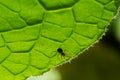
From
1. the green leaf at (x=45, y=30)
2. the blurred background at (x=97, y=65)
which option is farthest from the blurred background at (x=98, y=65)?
the green leaf at (x=45, y=30)

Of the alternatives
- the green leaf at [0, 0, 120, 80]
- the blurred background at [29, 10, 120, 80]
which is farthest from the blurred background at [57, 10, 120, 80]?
the green leaf at [0, 0, 120, 80]

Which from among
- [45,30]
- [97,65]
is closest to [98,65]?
[97,65]

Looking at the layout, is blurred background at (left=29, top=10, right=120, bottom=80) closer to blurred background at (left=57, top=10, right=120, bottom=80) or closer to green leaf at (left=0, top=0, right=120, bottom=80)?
blurred background at (left=57, top=10, right=120, bottom=80)

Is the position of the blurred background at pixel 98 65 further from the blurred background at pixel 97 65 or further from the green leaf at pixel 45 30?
the green leaf at pixel 45 30

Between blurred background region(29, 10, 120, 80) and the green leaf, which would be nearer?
the green leaf

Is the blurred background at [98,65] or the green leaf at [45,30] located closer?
the green leaf at [45,30]

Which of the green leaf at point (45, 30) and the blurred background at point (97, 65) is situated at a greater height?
the green leaf at point (45, 30)

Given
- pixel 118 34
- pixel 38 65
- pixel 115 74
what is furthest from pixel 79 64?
pixel 38 65

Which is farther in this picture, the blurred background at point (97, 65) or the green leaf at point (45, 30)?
the blurred background at point (97, 65)

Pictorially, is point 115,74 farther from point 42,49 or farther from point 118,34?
point 42,49
